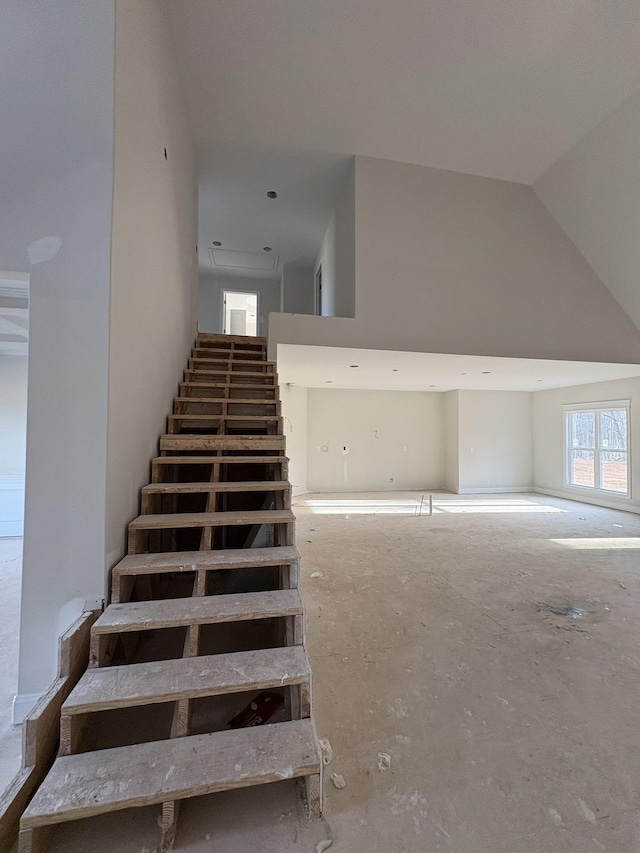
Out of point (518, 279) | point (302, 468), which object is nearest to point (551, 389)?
point (518, 279)

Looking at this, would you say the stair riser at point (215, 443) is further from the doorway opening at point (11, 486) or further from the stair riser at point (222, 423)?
the doorway opening at point (11, 486)

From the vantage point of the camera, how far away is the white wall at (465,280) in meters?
4.36

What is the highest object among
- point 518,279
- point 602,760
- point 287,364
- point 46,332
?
point 518,279

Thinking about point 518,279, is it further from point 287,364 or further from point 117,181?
point 117,181

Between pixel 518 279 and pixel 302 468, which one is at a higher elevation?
pixel 518 279

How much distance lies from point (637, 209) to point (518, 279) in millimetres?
1272

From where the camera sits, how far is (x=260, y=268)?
26.2 feet

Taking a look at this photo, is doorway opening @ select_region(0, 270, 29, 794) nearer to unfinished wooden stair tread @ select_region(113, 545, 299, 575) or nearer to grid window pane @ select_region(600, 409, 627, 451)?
unfinished wooden stair tread @ select_region(113, 545, 299, 575)

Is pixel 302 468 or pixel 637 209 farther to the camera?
pixel 302 468

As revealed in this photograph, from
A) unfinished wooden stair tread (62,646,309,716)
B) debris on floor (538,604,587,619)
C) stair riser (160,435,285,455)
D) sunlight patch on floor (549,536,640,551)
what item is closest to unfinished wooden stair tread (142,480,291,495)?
stair riser (160,435,285,455)

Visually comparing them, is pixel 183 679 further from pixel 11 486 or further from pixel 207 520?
pixel 11 486

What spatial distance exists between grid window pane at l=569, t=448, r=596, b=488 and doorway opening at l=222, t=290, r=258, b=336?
7718mm

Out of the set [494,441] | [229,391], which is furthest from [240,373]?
[494,441]

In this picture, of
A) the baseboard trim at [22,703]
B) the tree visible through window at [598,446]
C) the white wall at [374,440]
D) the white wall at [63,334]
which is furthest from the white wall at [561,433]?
the baseboard trim at [22,703]
